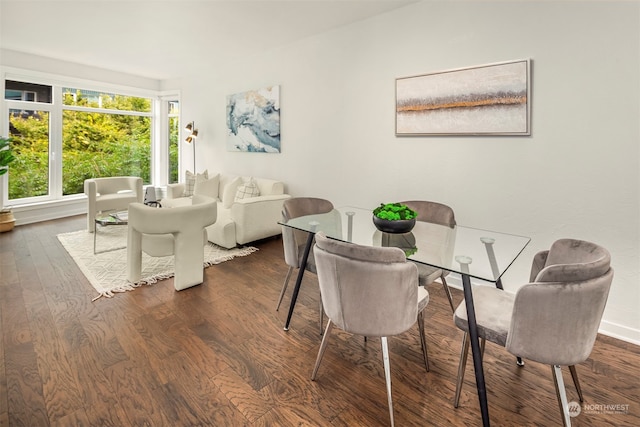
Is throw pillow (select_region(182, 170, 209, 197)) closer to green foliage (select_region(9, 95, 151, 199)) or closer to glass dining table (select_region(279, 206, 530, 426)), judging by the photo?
green foliage (select_region(9, 95, 151, 199))

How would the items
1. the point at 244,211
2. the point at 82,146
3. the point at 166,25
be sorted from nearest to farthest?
the point at 166,25 → the point at 244,211 → the point at 82,146

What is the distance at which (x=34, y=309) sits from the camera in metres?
2.53

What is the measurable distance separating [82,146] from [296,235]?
5.51m

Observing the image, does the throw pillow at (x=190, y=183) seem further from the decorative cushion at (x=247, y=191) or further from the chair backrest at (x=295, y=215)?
the chair backrest at (x=295, y=215)

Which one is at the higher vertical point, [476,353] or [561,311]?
[561,311]

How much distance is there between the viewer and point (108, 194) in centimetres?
505

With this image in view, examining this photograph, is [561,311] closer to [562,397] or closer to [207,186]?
[562,397]

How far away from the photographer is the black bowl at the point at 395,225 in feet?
6.70

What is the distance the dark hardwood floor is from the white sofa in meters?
1.26

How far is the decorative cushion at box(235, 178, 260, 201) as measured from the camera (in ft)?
14.7

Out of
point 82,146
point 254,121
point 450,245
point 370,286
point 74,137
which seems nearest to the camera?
point 370,286

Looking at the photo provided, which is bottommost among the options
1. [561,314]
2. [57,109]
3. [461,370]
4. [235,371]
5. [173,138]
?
[235,371]

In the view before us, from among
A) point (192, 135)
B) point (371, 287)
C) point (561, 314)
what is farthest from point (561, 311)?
point (192, 135)

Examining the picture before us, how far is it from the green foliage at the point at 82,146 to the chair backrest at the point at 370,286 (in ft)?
20.0
